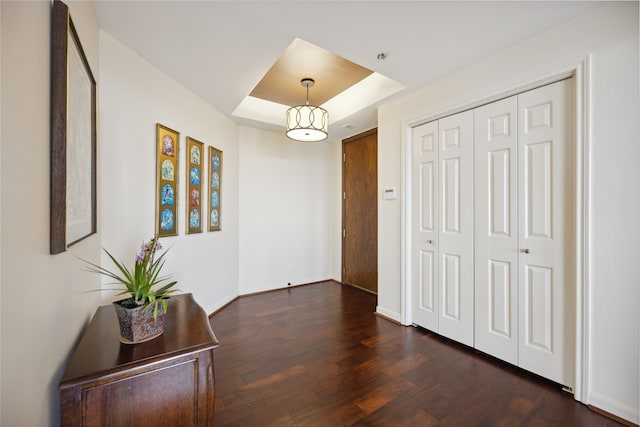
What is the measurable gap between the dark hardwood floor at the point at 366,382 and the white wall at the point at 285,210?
1.26m

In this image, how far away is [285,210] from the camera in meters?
4.30

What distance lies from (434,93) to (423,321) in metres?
2.26

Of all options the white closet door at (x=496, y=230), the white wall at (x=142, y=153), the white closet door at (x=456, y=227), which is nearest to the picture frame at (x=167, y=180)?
the white wall at (x=142, y=153)

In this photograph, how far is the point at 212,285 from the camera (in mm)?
3148

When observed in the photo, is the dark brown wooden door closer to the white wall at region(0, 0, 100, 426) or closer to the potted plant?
the potted plant

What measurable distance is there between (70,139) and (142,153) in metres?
1.16

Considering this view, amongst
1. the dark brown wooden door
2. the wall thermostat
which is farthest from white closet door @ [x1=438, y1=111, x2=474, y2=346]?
the dark brown wooden door

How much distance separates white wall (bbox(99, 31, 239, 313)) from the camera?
6.12ft

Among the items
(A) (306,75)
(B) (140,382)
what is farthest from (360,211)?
(B) (140,382)

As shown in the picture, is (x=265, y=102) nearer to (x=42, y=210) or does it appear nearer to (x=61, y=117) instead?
(x=61, y=117)

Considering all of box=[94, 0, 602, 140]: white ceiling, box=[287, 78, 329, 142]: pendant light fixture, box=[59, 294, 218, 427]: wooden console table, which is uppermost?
box=[94, 0, 602, 140]: white ceiling

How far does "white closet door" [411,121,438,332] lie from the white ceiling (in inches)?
26.7

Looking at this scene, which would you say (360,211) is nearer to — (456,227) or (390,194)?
(390,194)

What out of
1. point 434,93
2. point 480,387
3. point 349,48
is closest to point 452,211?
point 434,93
